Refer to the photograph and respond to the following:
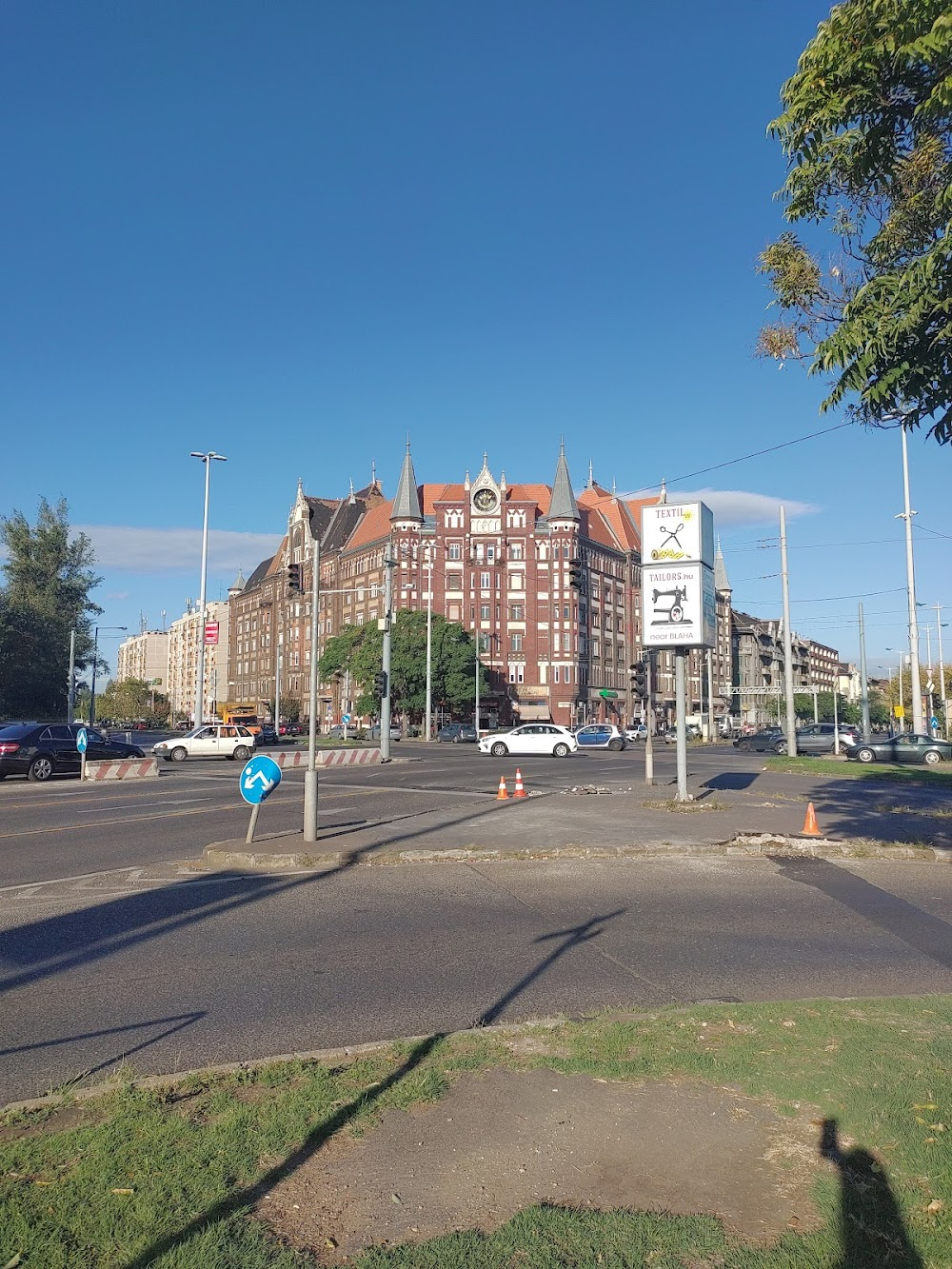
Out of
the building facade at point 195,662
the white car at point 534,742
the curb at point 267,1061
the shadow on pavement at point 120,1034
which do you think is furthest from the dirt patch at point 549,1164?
the building facade at point 195,662

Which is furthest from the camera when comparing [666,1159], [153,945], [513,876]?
[513,876]

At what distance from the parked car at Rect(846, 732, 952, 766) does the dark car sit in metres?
32.3

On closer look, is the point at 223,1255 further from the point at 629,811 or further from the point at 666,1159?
the point at 629,811

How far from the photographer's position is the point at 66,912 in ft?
32.1

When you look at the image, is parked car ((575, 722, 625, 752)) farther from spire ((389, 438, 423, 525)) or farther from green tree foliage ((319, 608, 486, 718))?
spire ((389, 438, 423, 525))

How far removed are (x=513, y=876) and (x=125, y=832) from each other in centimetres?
777

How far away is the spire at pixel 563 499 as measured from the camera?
91375mm

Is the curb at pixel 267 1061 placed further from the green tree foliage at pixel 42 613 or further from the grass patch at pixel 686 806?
the green tree foliage at pixel 42 613

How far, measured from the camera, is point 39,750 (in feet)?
97.3

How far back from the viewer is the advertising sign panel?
19750 mm

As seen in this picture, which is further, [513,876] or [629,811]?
[629,811]

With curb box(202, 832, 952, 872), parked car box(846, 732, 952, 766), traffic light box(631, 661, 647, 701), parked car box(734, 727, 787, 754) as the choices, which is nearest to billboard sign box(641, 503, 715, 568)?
traffic light box(631, 661, 647, 701)

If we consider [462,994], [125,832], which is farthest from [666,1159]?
[125,832]

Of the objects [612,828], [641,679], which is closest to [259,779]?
[612,828]
